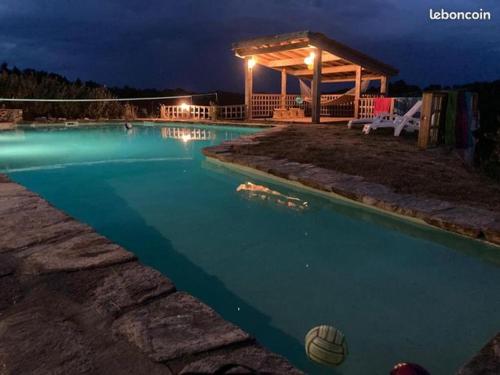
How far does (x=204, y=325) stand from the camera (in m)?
1.79

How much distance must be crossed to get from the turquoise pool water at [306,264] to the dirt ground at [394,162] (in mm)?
875

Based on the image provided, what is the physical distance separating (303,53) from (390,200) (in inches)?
503

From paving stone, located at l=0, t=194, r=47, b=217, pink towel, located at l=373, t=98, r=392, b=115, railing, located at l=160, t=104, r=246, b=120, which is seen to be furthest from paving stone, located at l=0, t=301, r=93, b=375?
railing, located at l=160, t=104, r=246, b=120

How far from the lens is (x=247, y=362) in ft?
5.04

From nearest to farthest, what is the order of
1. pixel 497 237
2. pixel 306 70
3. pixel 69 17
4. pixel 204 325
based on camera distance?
pixel 204 325
pixel 497 237
pixel 306 70
pixel 69 17

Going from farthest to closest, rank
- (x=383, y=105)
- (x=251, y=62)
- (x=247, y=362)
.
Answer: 1. (x=251, y=62)
2. (x=383, y=105)
3. (x=247, y=362)

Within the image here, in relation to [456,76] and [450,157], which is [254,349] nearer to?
[450,157]

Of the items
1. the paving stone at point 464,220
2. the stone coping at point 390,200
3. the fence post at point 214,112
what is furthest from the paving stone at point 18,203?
the fence post at point 214,112

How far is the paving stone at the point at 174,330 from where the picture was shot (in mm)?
1600

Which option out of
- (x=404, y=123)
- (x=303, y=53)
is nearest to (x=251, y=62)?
(x=303, y=53)

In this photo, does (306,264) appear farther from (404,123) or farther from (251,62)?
(251,62)

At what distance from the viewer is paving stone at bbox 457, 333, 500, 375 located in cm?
158

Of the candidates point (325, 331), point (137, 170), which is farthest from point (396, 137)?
point (325, 331)

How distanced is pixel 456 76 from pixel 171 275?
4298 inches
